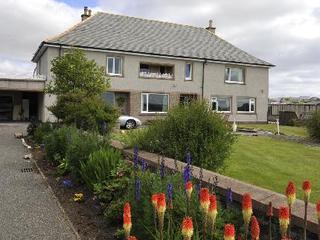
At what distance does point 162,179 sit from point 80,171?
9.80ft

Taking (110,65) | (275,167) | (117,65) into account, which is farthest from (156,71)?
(275,167)

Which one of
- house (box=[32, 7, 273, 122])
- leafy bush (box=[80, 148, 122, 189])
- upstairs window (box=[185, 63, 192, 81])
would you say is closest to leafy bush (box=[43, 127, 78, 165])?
leafy bush (box=[80, 148, 122, 189])

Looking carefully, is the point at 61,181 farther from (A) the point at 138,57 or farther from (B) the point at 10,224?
(A) the point at 138,57

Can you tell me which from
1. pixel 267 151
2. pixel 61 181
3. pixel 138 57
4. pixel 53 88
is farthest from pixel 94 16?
pixel 61 181

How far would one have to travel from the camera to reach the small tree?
15117 millimetres

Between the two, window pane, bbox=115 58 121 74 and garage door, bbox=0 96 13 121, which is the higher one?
window pane, bbox=115 58 121 74

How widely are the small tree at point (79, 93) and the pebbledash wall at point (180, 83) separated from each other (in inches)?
487

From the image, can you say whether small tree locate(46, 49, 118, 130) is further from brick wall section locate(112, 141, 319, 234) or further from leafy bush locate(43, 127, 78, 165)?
brick wall section locate(112, 141, 319, 234)

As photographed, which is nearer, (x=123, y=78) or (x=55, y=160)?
(x=55, y=160)

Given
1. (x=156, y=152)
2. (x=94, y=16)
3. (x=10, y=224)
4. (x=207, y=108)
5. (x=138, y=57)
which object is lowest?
(x=10, y=224)

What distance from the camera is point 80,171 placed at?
8156 mm

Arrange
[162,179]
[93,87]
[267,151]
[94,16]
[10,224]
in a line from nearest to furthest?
[162,179], [10,224], [267,151], [93,87], [94,16]

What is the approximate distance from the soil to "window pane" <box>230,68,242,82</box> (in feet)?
104

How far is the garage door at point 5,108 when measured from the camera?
36372 millimetres
